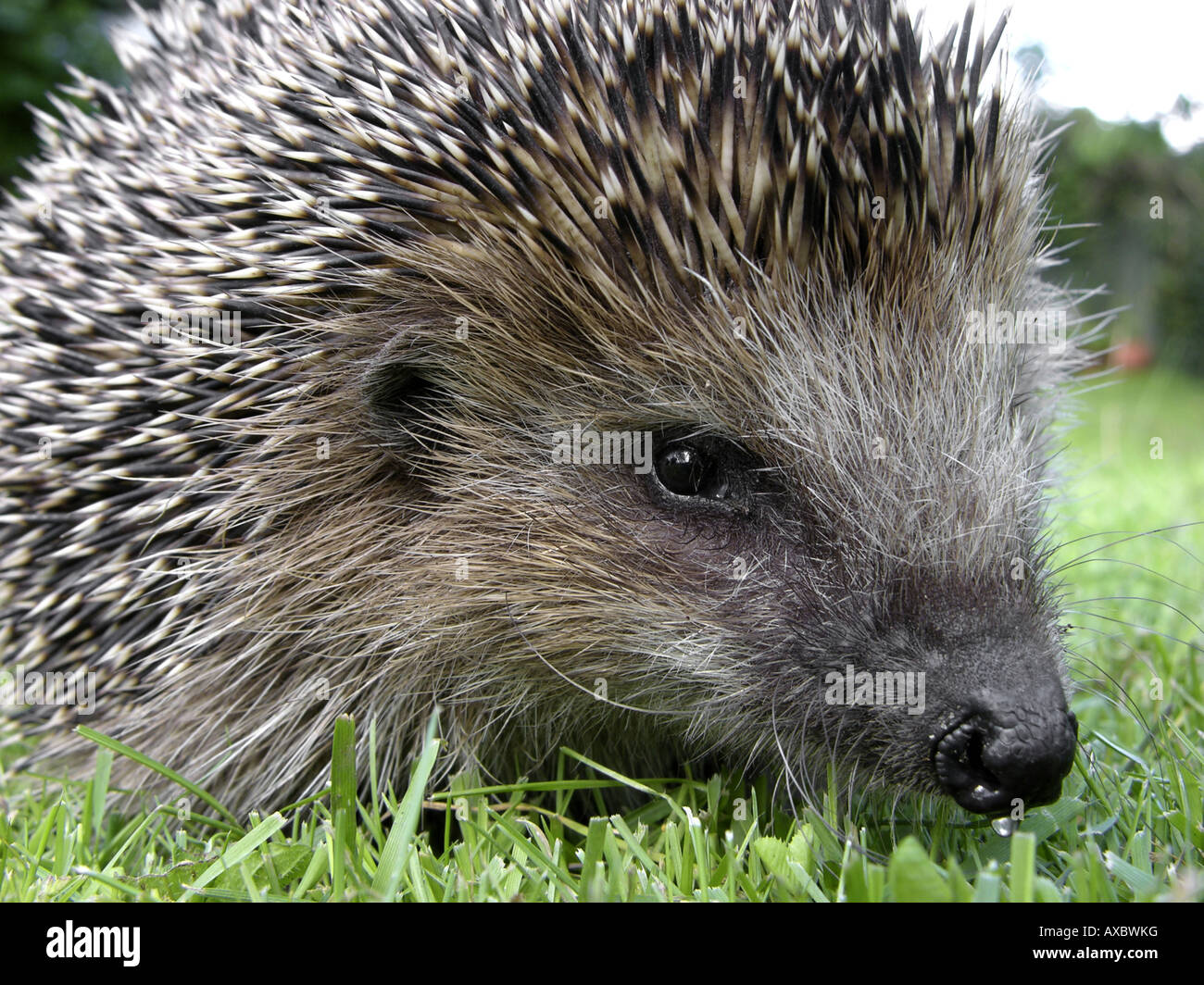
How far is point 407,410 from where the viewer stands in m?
3.25

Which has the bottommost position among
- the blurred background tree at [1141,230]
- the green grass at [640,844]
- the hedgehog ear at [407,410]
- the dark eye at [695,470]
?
the green grass at [640,844]

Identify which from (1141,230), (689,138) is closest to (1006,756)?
(689,138)

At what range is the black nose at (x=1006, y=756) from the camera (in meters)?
2.37

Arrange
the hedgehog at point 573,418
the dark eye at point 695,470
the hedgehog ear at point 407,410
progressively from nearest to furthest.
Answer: the hedgehog at point 573,418 → the dark eye at point 695,470 → the hedgehog ear at point 407,410

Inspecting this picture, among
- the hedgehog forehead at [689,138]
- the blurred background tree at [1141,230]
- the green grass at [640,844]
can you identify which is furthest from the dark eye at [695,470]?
the blurred background tree at [1141,230]

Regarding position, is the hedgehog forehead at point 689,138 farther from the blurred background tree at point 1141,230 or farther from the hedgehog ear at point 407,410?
the blurred background tree at point 1141,230

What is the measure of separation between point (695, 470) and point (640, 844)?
1.03 m

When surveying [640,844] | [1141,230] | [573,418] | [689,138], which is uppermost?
[1141,230]

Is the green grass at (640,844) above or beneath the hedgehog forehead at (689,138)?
beneath

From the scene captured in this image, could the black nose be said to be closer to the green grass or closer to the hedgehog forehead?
the green grass

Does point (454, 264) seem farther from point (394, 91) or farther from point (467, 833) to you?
point (467, 833)

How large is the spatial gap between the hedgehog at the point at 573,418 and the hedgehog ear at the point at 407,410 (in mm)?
15

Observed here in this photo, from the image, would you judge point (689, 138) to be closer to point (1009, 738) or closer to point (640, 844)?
point (1009, 738)
